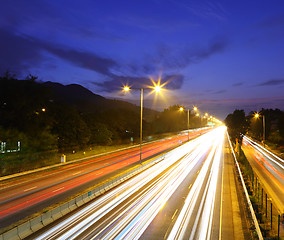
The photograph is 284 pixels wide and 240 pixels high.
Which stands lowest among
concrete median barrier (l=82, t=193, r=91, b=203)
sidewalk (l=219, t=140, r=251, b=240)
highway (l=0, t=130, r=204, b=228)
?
highway (l=0, t=130, r=204, b=228)

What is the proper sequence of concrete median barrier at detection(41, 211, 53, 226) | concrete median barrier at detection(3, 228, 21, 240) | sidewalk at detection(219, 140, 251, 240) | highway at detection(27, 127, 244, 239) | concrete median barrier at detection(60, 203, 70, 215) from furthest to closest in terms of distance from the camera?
concrete median barrier at detection(60, 203, 70, 215) → concrete median barrier at detection(41, 211, 53, 226) → sidewalk at detection(219, 140, 251, 240) → highway at detection(27, 127, 244, 239) → concrete median barrier at detection(3, 228, 21, 240)

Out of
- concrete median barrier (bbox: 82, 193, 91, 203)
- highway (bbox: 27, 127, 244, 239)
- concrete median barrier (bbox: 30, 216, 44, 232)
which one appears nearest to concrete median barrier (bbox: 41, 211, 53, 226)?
concrete median barrier (bbox: 30, 216, 44, 232)

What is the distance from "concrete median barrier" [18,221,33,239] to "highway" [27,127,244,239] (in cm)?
29

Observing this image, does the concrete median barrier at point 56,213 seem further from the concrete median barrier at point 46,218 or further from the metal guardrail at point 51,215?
the concrete median barrier at point 46,218

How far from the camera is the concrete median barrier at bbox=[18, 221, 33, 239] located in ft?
31.9

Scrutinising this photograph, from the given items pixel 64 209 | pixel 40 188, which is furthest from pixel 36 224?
pixel 40 188

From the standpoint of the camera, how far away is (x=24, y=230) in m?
9.92

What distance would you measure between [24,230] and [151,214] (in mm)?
6149

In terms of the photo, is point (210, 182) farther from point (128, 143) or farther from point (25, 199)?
point (128, 143)

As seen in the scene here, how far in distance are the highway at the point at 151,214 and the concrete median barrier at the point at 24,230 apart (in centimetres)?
29

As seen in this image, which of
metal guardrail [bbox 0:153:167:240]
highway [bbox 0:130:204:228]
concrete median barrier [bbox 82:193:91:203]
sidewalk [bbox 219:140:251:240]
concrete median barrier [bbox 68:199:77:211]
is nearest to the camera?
metal guardrail [bbox 0:153:167:240]

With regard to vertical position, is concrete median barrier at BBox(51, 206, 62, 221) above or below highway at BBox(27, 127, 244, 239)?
above

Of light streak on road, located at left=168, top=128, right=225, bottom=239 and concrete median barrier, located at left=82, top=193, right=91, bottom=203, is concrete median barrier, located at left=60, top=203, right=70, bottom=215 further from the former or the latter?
light streak on road, located at left=168, top=128, right=225, bottom=239

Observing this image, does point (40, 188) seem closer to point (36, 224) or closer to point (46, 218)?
point (46, 218)
